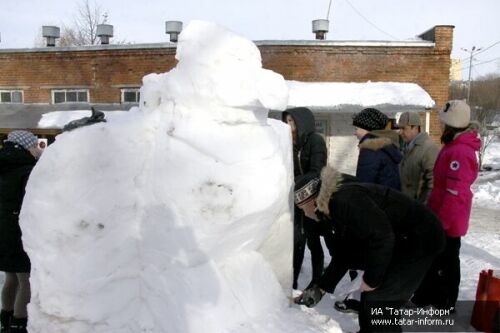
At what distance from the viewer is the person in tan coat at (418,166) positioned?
4484 mm

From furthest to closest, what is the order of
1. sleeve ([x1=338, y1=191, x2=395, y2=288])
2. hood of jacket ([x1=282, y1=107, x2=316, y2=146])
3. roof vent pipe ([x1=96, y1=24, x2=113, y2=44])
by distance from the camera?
roof vent pipe ([x1=96, y1=24, x2=113, y2=44])
hood of jacket ([x1=282, y1=107, x2=316, y2=146])
sleeve ([x1=338, y1=191, x2=395, y2=288])

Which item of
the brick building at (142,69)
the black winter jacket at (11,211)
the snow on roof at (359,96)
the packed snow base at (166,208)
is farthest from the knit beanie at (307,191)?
the brick building at (142,69)

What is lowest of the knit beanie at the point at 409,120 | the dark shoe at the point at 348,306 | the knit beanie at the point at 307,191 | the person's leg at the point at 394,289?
the dark shoe at the point at 348,306

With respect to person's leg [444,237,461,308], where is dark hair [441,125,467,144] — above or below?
above

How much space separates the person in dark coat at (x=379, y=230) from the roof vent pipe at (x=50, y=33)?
Answer: 15.2 m

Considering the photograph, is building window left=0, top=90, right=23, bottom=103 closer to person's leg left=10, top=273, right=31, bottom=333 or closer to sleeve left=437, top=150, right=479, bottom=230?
person's leg left=10, top=273, right=31, bottom=333

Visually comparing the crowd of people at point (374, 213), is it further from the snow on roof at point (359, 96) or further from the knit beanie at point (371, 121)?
the snow on roof at point (359, 96)

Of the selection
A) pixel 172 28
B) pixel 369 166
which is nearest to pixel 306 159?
pixel 369 166

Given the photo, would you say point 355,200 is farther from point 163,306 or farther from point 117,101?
point 117,101

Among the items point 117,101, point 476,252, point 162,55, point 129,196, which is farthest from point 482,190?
point 129,196

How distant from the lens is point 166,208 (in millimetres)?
2582

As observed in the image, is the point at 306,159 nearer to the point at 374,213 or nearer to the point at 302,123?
the point at 302,123

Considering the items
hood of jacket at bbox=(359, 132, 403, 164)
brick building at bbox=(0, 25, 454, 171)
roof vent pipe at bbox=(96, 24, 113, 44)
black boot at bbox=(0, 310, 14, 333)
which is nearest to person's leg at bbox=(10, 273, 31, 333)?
black boot at bbox=(0, 310, 14, 333)

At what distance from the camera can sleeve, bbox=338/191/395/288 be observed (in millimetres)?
2703
